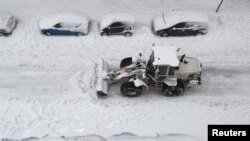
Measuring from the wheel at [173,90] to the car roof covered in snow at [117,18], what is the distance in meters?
5.39

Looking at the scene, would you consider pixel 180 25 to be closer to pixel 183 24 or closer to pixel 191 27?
pixel 183 24

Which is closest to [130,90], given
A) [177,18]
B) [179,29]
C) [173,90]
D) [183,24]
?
[173,90]

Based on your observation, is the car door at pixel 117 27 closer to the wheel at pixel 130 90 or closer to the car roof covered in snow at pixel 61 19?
the car roof covered in snow at pixel 61 19

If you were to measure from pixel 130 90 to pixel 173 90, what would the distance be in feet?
7.35

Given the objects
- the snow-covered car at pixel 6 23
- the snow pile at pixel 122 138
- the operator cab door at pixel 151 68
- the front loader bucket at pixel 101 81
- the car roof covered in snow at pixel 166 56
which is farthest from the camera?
the snow-covered car at pixel 6 23

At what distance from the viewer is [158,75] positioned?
61.7ft

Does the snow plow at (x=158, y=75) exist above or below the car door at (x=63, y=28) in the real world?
below

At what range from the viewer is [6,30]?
22.4 metres

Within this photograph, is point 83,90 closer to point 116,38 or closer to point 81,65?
point 81,65

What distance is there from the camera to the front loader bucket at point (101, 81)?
19203mm

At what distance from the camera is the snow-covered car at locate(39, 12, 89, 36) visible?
2245 centimetres

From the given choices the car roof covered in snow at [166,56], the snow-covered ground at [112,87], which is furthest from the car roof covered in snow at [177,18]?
the car roof covered in snow at [166,56]

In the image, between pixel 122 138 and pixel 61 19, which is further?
pixel 61 19

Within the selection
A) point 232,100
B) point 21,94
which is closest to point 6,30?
point 21,94
